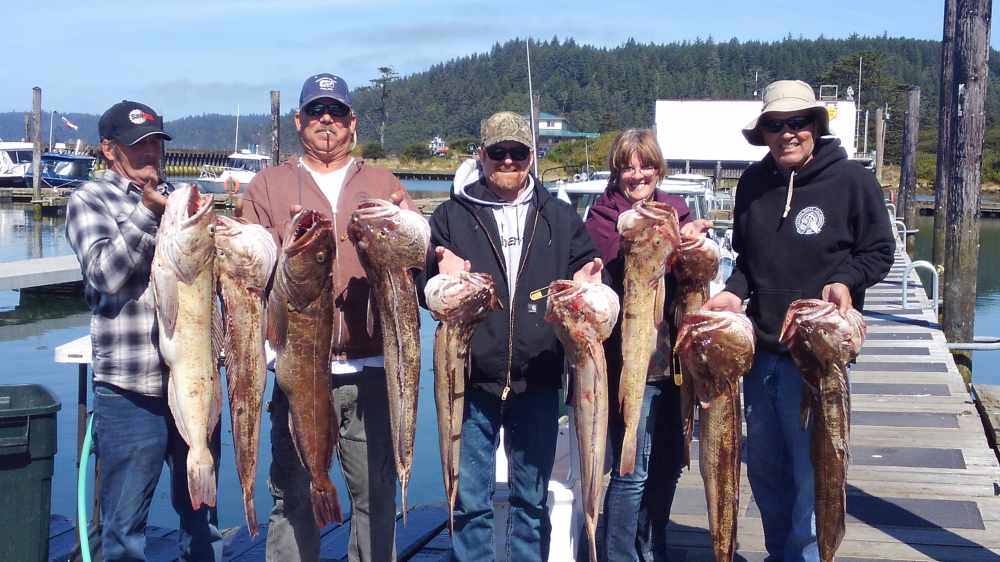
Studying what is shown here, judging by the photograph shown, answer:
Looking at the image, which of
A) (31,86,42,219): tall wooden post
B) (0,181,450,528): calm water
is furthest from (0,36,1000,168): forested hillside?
(0,181,450,528): calm water

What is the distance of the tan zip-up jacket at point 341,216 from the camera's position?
4.20m

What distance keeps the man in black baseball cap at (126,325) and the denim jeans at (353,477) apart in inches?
13.5

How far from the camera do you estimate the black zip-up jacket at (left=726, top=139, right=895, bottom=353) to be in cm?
414

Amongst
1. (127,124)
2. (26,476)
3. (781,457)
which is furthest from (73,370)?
(781,457)

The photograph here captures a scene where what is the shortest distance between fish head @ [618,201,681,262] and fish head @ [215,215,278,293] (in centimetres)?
152

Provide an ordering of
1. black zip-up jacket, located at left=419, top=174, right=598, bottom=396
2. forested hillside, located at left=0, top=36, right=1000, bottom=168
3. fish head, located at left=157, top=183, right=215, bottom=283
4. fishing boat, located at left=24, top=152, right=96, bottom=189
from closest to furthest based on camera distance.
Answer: fish head, located at left=157, top=183, right=215, bottom=283
black zip-up jacket, located at left=419, top=174, right=598, bottom=396
fishing boat, located at left=24, top=152, right=96, bottom=189
forested hillside, located at left=0, top=36, right=1000, bottom=168

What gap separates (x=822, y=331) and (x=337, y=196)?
7.20ft

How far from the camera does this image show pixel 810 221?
4.22 m

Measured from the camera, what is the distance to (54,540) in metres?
5.80

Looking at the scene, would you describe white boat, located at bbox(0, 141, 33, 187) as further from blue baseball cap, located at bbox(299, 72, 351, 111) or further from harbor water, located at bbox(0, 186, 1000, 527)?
blue baseball cap, located at bbox(299, 72, 351, 111)

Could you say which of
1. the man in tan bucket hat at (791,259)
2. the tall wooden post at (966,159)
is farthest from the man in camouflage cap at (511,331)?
the tall wooden post at (966,159)

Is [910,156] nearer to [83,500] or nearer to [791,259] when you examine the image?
[791,259]

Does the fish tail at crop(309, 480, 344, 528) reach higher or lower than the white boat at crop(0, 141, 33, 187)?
lower

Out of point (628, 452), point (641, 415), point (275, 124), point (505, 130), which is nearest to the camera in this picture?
point (505, 130)
